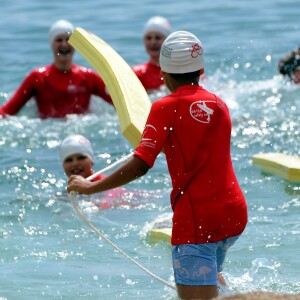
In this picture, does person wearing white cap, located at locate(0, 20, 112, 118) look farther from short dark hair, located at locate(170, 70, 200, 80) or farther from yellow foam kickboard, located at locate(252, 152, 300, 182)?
short dark hair, located at locate(170, 70, 200, 80)

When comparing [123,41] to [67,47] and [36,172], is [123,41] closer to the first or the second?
[67,47]

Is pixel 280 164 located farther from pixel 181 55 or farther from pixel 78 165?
pixel 181 55

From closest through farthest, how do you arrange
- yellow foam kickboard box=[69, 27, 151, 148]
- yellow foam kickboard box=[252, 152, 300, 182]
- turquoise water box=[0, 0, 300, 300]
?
1. yellow foam kickboard box=[69, 27, 151, 148]
2. turquoise water box=[0, 0, 300, 300]
3. yellow foam kickboard box=[252, 152, 300, 182]

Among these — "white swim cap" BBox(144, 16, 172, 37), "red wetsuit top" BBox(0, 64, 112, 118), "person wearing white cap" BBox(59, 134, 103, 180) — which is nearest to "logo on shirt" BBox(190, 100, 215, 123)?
"person wearing white cap" BBox(59, 134, 103, 180)

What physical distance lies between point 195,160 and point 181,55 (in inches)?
23.0

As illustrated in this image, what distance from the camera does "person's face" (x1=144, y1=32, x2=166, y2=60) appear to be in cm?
1264

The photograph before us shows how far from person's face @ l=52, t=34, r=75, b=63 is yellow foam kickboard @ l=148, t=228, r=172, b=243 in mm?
4397

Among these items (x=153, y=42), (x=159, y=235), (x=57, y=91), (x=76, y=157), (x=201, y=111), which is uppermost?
(x=153, y=42)

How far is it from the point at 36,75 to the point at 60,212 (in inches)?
127

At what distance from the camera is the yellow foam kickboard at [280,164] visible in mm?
9305

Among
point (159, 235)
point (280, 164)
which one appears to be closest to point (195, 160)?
point (159, 235)

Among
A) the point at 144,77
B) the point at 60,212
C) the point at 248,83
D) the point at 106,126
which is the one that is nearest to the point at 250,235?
the point at 60,212

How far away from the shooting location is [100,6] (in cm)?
1967

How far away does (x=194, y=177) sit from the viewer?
5406mm
